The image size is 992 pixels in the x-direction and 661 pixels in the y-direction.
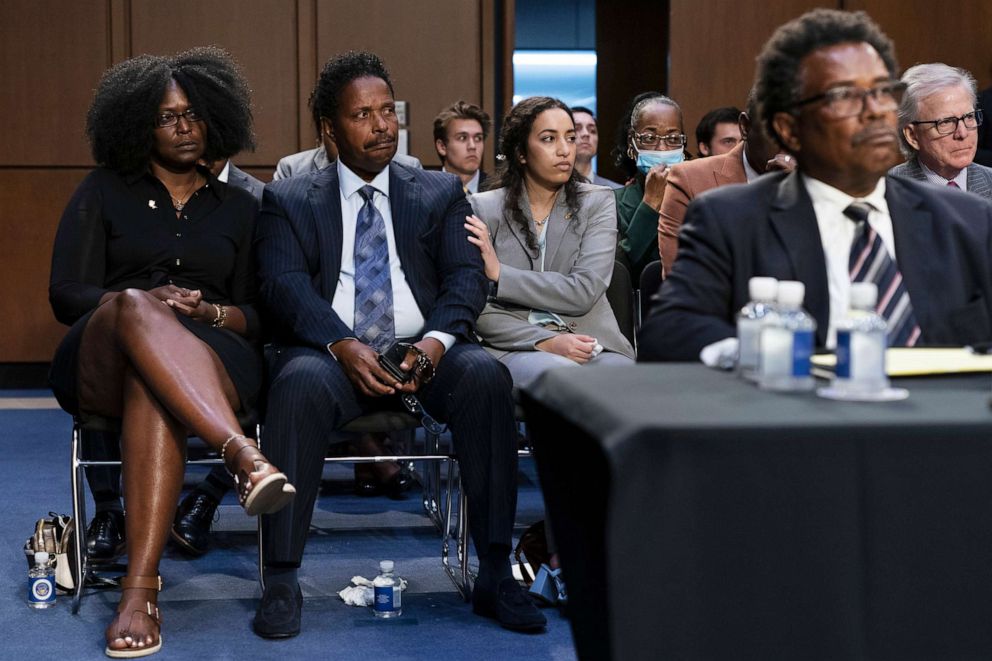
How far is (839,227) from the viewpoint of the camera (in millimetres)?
2088

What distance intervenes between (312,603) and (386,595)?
0.79ft

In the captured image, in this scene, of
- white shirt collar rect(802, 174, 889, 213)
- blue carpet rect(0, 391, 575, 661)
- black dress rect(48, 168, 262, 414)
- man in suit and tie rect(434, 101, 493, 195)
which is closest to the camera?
white shirt collar rect(802, 174, 889, 213)

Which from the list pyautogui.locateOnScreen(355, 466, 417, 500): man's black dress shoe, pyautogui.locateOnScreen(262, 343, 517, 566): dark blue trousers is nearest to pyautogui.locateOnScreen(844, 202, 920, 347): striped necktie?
pyautogui.locateOnScreen(262, 343, 517, 566): dark blue trousers

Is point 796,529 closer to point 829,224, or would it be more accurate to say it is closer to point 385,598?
point 829,224

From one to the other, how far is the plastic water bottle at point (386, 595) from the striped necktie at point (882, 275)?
1.51 metres

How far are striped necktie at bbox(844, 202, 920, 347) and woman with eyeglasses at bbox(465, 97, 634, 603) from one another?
59.5 inches

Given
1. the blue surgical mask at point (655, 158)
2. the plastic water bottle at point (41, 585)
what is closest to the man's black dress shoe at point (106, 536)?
the plastic water bottle at point (41, 585)

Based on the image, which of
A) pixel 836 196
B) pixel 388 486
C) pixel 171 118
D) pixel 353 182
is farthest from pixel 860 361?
Answer: pixel 388 486

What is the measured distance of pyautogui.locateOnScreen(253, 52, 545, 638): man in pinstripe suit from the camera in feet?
9.99

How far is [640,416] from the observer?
4.57ft

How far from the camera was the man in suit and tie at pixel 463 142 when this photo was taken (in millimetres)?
5762

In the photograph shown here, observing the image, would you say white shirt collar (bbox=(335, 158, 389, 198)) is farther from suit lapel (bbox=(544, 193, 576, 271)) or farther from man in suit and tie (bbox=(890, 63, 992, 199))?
man in suit and tie (bbox=(890, 63, 992, 199))

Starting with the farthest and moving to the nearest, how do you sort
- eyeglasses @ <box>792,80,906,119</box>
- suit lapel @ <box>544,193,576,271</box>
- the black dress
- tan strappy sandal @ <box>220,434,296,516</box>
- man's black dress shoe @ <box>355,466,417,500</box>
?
1. man's black dress shoe @ <box>355,466,417,500</box>
2. suit lapel @ <box>544,193,576,271</box>
3. the black dress
4. tan strappy sandal @ <box>220,434,296,516</box>
5. eyeglasses @ <box>792,80,906,119</box>

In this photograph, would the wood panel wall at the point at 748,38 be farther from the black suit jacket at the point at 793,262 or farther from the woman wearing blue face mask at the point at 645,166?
the black suit jacket at the point at 793,262
